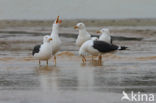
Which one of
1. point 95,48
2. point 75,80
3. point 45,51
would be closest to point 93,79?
point 75,80

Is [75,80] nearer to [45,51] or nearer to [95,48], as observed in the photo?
[45,51]

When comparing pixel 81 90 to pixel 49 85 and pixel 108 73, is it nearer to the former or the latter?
pixel 49 85

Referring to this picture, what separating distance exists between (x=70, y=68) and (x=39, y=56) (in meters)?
1.11

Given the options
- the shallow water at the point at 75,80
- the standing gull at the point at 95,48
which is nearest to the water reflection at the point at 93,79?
the shallow water at the point at 75,80

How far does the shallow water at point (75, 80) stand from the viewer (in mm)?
8234

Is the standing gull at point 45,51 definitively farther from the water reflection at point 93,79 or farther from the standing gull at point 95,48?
the standing gull at point 95,48

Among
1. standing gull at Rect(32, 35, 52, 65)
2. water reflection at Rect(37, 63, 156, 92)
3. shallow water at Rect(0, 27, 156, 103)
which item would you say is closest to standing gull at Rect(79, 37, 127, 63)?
shallow water at Rect(0, 27, 156, 103)

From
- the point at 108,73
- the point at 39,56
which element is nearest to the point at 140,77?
the point at 108,73

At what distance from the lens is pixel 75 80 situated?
9.94 m

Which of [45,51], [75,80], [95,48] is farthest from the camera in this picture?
[95,48]

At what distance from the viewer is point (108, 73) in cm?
1084

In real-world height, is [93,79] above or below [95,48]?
below

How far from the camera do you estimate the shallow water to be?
8.23 metres

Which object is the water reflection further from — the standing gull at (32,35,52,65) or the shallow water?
the standing gull at (32,35,52,65)
